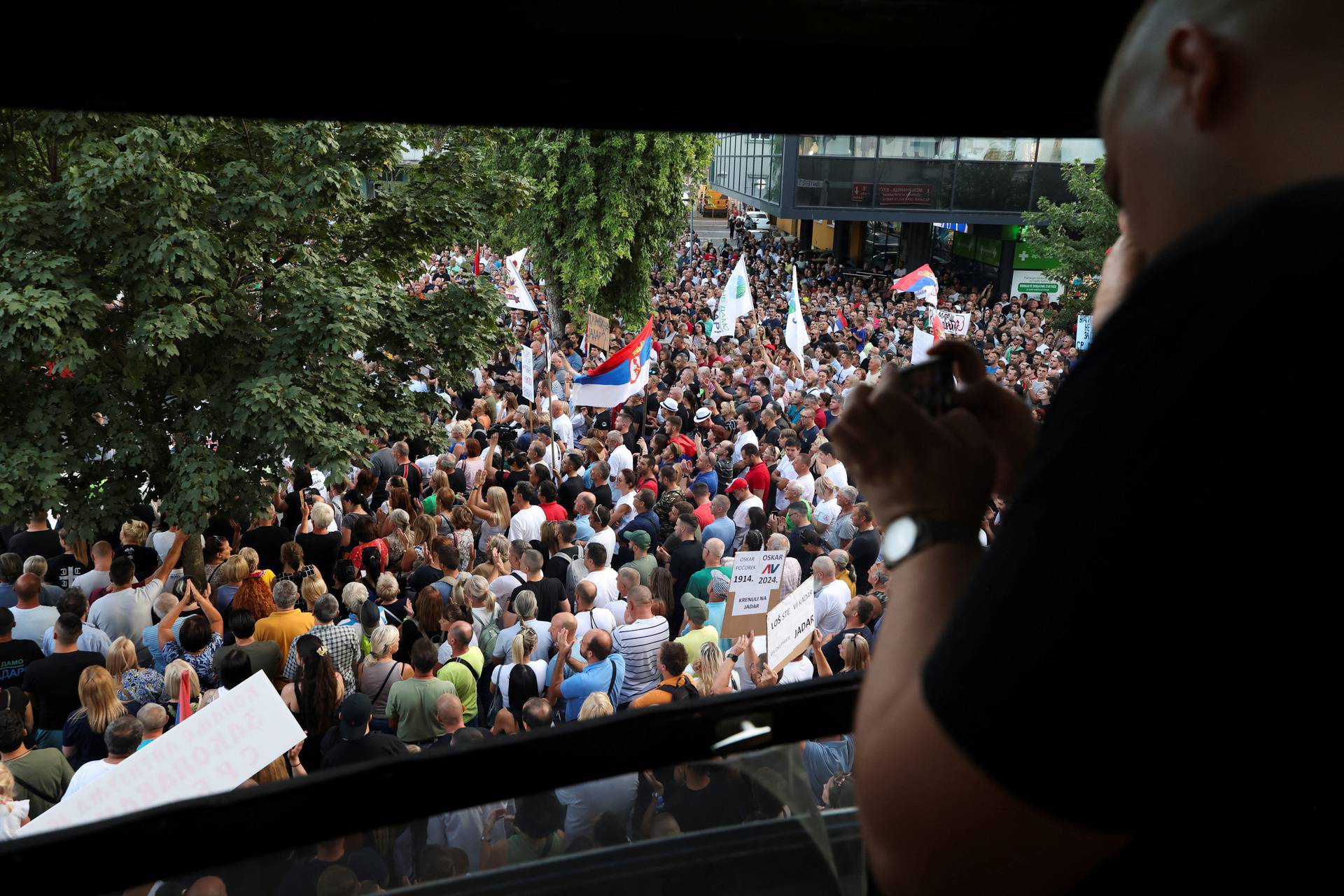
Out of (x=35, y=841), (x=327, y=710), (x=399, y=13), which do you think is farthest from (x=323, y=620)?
(x=399, y=13)

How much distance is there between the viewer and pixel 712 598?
277 inches

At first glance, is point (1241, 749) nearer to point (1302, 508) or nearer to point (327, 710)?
point (1302, 508)

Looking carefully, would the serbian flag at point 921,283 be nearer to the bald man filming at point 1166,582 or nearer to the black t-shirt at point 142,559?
the black t-shirt at point 142,559

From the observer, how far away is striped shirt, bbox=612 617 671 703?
6.02 meters

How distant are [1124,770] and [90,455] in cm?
788

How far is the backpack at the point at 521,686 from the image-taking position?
568cm

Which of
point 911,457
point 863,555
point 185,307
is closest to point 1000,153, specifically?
point 863,555

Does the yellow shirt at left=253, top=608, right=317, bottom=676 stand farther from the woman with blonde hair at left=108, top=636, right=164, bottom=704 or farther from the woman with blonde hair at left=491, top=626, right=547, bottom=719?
the woman with blonde hair at left=491, top=626, right=547, bottom=719

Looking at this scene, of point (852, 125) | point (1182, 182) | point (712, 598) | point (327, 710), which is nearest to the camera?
point (1182, 182)

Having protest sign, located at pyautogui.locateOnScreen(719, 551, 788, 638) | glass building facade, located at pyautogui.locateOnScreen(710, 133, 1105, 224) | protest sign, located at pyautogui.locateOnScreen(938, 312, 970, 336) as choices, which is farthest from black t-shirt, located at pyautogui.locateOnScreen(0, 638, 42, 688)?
glass building facade, located at pyautogui.locateOnScreen(710, 133, 1105, 224)

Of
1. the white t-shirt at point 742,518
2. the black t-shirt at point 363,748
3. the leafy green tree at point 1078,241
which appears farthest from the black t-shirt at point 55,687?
the leafy green tree at point 1078,241

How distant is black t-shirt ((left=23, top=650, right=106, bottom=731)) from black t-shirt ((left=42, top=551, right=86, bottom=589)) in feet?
6.88

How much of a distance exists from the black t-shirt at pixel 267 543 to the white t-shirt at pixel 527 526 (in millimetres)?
1686

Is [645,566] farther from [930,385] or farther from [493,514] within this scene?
[930,385]
